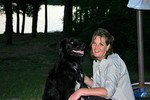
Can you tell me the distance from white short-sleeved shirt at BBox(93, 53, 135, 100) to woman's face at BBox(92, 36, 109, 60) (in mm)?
77

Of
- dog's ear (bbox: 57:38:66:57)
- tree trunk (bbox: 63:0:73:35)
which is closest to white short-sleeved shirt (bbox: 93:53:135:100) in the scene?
dog's ear (bbox: 57:38:66:57)

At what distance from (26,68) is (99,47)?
43.8ft

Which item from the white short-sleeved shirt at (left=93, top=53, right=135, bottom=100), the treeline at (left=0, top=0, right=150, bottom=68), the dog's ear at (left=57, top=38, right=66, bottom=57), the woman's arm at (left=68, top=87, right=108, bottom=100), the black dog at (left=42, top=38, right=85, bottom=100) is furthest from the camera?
the treeline at (left=0, top=0, right=150, bottom=68)

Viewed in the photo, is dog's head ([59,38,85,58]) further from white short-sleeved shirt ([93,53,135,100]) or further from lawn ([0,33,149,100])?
white short-sleeved shirt ([93,53,135,100])

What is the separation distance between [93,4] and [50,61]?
11.7ft

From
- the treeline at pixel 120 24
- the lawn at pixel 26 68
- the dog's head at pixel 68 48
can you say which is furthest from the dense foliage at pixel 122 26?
the dog's head at pixel 68 48

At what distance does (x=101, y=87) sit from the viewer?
4660 millimetres

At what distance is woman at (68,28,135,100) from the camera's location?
15.1ft

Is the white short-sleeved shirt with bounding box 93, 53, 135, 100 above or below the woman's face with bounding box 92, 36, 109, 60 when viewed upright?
below

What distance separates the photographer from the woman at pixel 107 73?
15.1ft

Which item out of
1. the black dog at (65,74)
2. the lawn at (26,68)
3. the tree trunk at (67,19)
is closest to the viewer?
the black dog at (65,74)

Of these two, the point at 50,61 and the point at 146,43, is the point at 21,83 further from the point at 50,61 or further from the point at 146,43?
the point at 50,61

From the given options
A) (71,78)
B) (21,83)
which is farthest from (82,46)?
(21,83)

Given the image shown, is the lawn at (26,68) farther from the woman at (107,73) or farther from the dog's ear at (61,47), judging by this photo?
the woman at (107,73)
